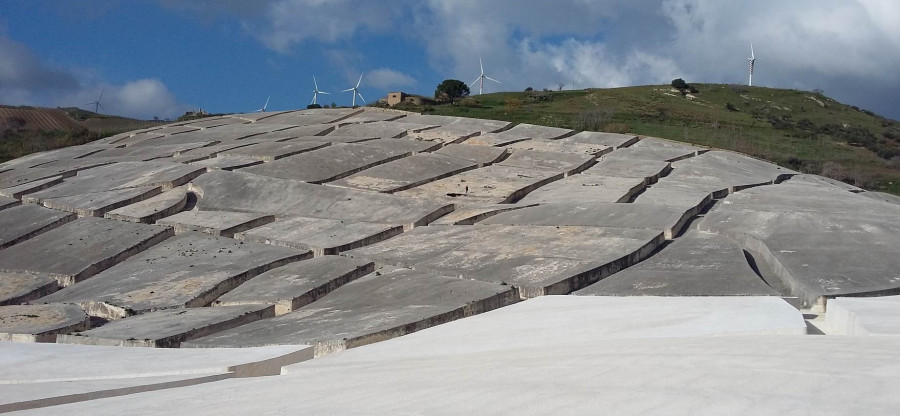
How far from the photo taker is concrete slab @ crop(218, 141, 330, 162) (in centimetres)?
2208

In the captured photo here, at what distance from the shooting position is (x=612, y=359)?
5.45 m

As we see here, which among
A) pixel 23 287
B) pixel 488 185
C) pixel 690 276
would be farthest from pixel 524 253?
pixel 23 287

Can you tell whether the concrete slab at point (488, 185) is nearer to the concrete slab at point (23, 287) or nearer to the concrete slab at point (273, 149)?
the concrete slab at point (273, 149)

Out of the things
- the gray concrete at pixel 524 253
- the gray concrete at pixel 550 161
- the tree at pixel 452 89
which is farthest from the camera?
the tree at pixel 452 89

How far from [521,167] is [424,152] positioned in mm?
2815

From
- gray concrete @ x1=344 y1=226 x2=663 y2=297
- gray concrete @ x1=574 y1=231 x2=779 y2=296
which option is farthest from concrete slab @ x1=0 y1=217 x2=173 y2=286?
gray concrete @ x1=574 y1=231 x2=779 y2=296

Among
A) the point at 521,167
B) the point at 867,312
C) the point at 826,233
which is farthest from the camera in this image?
the point at 521,167

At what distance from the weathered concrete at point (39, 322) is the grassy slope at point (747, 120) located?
71.2 feet

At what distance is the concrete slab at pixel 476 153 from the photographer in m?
22.4

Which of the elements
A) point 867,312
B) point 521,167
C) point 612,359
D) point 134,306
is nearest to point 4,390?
point 612,359

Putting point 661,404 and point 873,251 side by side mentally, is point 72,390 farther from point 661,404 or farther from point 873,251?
point 873,251

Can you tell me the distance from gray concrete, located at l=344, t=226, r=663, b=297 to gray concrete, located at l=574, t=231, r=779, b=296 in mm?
228

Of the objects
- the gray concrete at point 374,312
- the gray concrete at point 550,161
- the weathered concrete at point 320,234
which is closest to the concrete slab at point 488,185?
the gray concrete at point 550,161

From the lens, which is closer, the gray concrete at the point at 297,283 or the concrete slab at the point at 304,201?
the gray concrete at the point at 297,283
